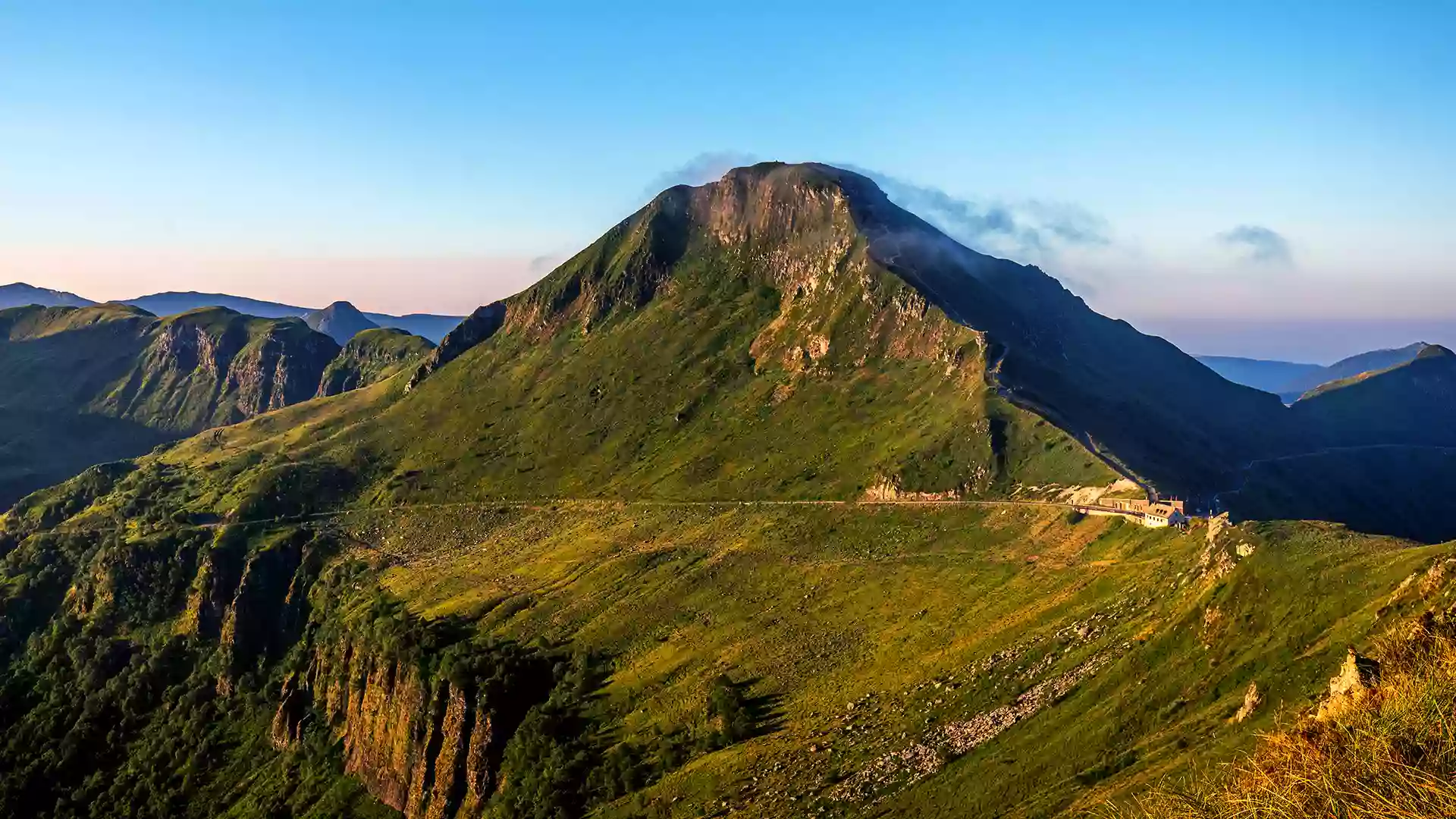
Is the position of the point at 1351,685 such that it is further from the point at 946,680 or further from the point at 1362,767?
the point at 946,680

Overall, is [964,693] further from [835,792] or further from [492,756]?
[492,756]

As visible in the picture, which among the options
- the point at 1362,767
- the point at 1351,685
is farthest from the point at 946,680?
the point at 1362,767

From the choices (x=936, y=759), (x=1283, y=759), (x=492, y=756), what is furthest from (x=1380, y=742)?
(x=492, y=756)

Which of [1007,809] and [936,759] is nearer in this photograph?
[1007,809]

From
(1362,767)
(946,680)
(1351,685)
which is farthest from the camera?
(946,680)

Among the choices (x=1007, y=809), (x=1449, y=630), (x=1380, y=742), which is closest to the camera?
(x=1380, y=742)

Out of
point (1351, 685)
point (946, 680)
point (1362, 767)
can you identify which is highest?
point (1362, 767)

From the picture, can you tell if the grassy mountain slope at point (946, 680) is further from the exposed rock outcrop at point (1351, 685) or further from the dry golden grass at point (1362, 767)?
the dry golden grass at point (1362, 767)

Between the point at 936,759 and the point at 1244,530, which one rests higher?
the point at 1244,530
